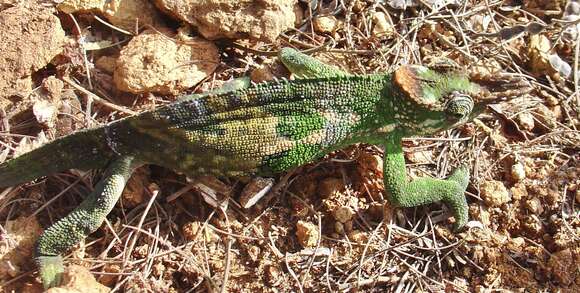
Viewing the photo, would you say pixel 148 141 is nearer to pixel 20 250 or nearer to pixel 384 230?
pixel 20 250

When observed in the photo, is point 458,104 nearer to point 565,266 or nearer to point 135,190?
point 565,266

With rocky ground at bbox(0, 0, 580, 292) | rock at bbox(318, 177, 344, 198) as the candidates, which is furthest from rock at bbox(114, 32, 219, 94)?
rock at bbox(318, 177, 344, 198)

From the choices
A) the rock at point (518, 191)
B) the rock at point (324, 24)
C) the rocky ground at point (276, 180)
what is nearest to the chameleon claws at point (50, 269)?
the rocky ground at point (276, 180)

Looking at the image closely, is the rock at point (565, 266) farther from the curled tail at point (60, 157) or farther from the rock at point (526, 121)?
the curled tail at point (60, 157)

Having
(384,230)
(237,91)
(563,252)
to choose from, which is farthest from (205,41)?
(563,252)

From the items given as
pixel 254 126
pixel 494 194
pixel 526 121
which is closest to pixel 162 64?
pixel 254 126

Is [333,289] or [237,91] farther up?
[237,91]
